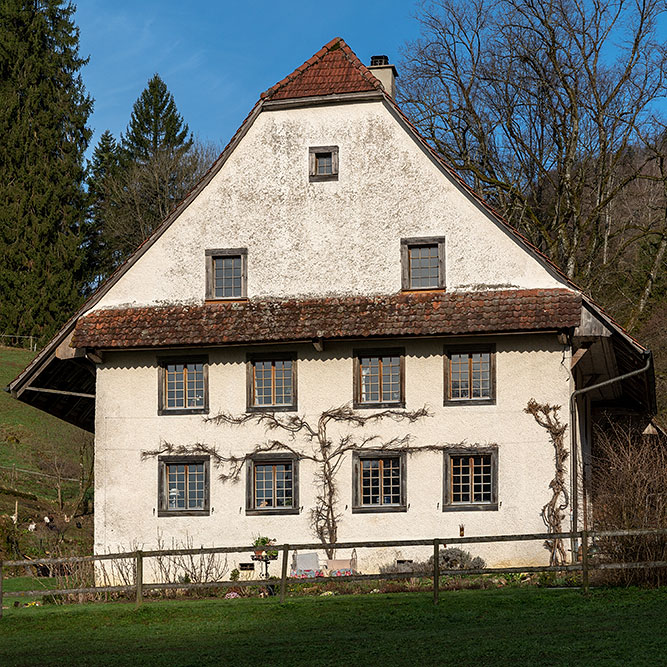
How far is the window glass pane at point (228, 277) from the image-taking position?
27.1 m

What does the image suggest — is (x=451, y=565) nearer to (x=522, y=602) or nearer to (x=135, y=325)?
(x=522, y=602)

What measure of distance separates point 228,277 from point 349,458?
5041 millimetres

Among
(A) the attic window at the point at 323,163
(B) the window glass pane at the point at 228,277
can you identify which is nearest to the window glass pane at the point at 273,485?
(B) the window glass pane at the point at 228,277

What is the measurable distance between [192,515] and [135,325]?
446cm

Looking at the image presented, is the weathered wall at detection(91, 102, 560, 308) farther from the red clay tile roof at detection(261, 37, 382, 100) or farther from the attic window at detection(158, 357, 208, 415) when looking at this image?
the attic window at detection(158, 357, 208, 415)

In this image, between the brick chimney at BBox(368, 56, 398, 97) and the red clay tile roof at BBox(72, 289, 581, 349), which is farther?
the brick chimney at BBox(368, 56, 398, 97)

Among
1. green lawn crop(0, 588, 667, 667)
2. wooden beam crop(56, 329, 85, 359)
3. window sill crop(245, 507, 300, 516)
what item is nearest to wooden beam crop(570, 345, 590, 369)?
green lawn crop(0, 588, 667, 667)

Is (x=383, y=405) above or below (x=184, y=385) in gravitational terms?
below

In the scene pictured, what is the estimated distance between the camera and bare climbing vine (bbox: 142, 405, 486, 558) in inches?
1015

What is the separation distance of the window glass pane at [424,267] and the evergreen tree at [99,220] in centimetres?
4253

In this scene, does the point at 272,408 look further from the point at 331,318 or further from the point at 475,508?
the point at 475,508

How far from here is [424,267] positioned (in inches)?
1037

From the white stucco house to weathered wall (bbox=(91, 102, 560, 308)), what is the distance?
1.8 inches

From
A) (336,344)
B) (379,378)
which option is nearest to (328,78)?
(336,344)
